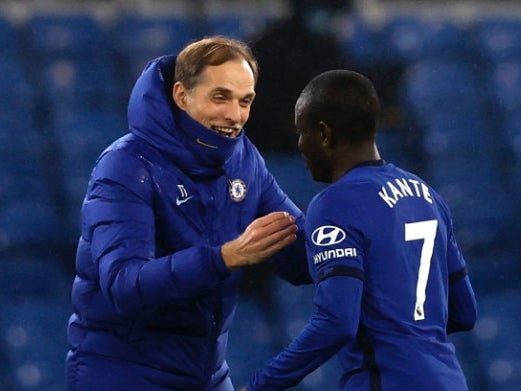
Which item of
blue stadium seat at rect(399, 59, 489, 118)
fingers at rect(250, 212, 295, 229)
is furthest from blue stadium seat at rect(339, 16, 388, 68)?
fingers at rect(250, 212, 295, 229)

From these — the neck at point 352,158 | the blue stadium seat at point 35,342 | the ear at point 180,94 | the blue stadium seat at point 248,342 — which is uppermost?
the ear at point 180,94

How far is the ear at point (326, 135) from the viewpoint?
2.09 meters

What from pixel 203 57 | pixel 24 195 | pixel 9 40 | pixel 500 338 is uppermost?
pixel 203 57

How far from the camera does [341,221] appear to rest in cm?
200

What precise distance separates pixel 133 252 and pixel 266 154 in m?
2.68

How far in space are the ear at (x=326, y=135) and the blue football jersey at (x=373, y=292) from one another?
0.07 m

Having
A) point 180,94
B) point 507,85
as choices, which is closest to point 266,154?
point 507,85

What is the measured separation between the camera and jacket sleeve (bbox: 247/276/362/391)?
196 cm

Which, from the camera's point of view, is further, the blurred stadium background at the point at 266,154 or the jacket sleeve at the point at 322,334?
the blurred stadium background at the point at 266,154

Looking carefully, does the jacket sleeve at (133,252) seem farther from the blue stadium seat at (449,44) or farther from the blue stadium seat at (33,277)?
the blue stadium seat at (449,44)

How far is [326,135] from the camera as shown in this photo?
2.10 metres

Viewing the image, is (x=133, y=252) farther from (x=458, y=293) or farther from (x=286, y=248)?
(x=458, y=293)

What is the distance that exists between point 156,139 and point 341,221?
1.60ft

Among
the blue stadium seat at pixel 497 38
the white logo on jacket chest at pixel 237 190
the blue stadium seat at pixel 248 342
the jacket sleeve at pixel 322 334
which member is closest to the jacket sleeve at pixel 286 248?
the white logo on jacket chest at pixel 237 190
